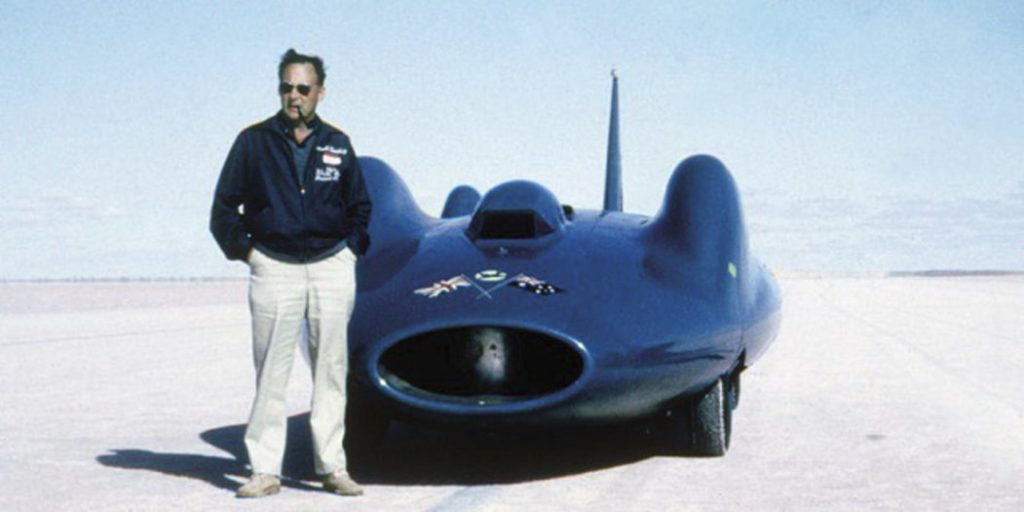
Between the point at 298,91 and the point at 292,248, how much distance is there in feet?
2.14

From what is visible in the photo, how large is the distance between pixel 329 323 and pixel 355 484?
697mm

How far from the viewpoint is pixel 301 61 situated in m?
5.01

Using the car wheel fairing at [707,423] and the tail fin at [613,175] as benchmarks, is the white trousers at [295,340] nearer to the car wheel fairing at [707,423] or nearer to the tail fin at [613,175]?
the car wheel fairing at [707,423]

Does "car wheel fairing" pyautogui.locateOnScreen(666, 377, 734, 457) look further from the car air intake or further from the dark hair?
the dark hair

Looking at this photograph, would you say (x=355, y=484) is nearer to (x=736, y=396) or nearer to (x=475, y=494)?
(x=475, y=494)

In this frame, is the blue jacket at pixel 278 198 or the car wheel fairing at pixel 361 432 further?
the car wheel fairing at pixel 361 432

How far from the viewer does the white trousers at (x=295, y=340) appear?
502 cm

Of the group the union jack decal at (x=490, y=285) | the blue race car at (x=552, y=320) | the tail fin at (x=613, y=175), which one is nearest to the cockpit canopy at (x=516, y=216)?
the blue race car at (x=552, y=320)

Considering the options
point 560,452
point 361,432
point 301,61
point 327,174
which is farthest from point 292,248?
point 560,452

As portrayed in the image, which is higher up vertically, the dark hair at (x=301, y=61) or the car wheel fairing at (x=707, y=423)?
the dark hair at (x=301, y=61)

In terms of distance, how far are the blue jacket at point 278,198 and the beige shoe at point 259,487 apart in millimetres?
925

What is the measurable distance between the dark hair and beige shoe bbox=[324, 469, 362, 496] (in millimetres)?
1661

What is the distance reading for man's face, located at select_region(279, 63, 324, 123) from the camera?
5.00 metres

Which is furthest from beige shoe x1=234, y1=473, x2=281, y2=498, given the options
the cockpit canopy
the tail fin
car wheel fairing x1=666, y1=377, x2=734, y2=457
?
the tail fin
